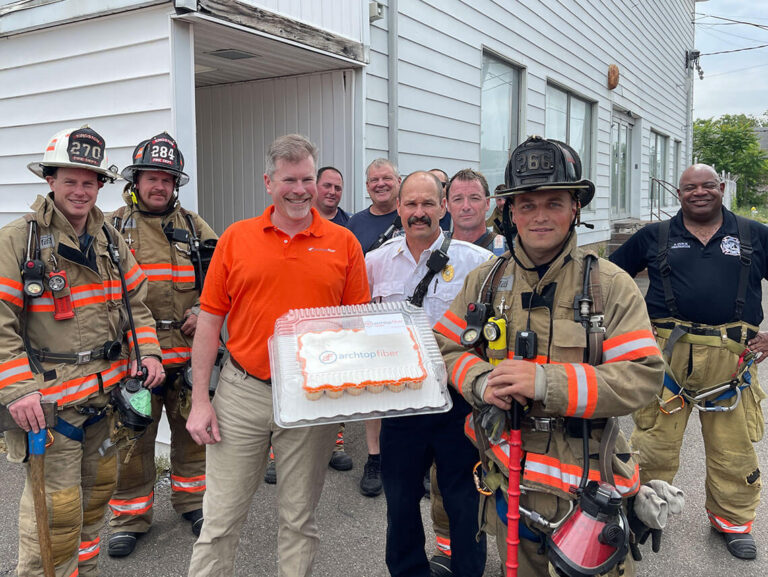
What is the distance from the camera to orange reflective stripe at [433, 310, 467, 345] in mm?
2334

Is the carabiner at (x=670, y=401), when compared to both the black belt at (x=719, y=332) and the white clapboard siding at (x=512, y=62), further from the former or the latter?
the white clapboard siding at (x=512, y=62)

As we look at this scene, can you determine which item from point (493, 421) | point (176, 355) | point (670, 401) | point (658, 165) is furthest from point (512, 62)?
point (658, 165)

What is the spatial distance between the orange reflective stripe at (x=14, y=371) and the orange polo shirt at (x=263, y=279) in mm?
778

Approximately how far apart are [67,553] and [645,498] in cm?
250

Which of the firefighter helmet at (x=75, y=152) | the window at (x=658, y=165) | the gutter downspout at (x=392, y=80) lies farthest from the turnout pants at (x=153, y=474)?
the window at (x=658, y=165)

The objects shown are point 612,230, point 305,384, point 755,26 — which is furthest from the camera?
point 755,26

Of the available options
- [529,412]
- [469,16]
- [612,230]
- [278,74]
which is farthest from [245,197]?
[612,230]

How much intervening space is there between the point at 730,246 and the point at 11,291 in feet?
12.6

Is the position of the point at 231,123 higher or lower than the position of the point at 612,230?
higher

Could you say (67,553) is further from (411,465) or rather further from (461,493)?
(461,493)

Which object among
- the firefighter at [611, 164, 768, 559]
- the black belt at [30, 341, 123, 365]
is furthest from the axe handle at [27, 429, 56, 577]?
the firefighter at [611, 164, 768, 559]

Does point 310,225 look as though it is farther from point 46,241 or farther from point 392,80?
point 392,80

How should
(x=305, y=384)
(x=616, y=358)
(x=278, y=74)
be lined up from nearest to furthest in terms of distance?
1. (x=616, y=358)
2. (x=305, y=384)
3. (x=278, y=74)

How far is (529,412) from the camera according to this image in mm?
2078
